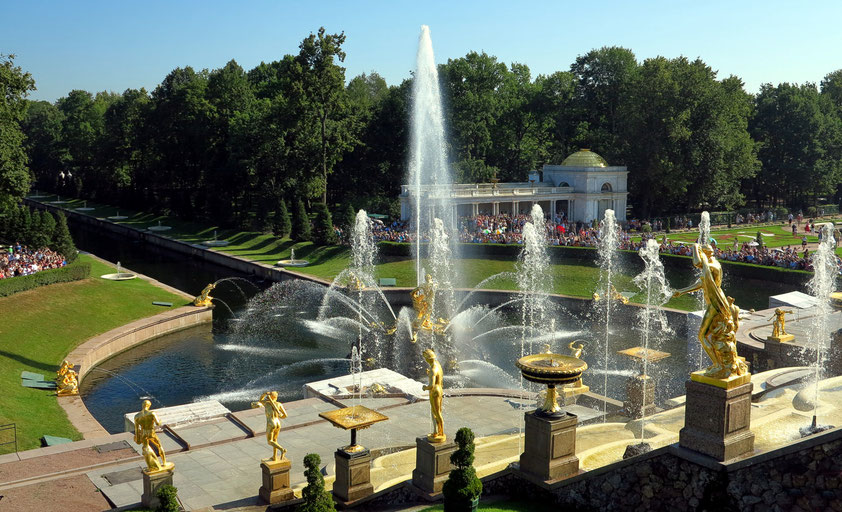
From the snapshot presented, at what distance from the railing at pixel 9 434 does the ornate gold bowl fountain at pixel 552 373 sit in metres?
15.0

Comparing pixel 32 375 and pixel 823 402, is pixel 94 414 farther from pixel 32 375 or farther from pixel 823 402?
pixel 823 402

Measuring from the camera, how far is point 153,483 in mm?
16109

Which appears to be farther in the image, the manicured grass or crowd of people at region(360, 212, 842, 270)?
crowd of people at region(360, 212, 842, 270)

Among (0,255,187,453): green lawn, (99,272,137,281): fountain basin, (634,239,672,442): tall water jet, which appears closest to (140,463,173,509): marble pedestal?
(0,255,187,453): green lawn

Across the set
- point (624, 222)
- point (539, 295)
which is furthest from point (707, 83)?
point (539, 295)

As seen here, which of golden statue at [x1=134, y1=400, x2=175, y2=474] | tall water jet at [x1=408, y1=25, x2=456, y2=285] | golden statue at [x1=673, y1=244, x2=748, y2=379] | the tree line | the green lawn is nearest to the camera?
golden statue at [x1=673, y1=244, x2=748, y2=379]

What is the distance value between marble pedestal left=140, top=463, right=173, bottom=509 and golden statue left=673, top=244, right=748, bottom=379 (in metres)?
10.7

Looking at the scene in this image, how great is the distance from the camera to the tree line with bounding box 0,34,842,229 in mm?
68188

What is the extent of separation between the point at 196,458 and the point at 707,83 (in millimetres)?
59669

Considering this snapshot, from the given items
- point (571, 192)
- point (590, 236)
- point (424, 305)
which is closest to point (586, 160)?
point (571, 192)

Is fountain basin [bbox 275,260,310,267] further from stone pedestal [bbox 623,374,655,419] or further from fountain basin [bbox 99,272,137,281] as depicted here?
stone pedestal [bbox 623,374,655,419]

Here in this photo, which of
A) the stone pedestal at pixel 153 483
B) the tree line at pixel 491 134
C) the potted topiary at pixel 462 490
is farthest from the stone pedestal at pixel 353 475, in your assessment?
the tree line at pixel 491 134

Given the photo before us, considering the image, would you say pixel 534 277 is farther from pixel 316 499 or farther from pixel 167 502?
pixel 167 502

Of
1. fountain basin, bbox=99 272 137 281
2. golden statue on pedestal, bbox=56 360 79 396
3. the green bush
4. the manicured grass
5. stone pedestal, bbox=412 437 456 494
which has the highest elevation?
the green bush
